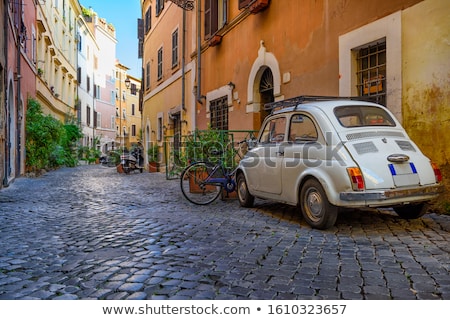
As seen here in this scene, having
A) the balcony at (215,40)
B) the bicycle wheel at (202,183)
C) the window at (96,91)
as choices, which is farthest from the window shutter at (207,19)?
the window at (96,91)

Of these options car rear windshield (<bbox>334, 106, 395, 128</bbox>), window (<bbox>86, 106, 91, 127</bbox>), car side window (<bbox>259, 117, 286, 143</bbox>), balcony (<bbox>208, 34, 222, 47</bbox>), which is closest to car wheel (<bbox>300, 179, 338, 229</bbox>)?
car rear windshield (<bbox>334, 106, 395, 128</bbox>)

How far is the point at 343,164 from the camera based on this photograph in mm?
4418

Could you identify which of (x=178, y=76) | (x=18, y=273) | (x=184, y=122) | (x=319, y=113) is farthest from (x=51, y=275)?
(x=178, y=76)

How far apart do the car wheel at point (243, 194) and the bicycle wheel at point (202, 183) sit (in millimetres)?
475

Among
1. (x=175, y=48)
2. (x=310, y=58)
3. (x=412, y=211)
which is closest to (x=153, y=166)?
(x=175, y=48)

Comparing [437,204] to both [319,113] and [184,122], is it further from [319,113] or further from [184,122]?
[184,122]

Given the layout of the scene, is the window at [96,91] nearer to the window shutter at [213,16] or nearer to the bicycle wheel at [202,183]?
the window shutter at [213,16]

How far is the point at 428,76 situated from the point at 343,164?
2.28 meters

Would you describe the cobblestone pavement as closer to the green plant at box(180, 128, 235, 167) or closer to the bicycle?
the bicycle

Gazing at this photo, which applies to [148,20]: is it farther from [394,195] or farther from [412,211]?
[394,195]

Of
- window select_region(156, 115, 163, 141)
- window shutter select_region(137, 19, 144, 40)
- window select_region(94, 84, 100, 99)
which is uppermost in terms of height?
window shutter select_region(137, 19, 144, 40)

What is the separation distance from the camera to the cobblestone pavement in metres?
2.72

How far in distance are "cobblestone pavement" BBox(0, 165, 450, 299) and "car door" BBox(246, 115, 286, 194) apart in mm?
460

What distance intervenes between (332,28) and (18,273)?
6.60 m
